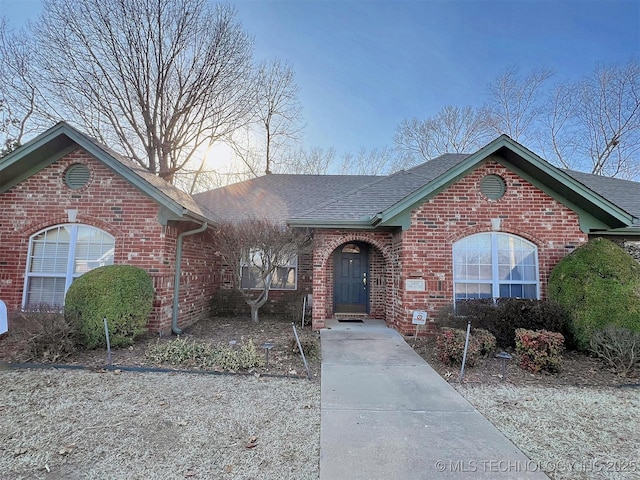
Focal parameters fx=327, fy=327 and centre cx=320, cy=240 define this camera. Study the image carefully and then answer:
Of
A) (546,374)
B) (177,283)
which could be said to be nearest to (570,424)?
(546,374)

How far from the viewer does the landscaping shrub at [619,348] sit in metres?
5.57

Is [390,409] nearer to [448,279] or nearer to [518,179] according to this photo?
[448,279]

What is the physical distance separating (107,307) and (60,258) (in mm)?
2808

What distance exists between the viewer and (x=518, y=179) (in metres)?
8.09

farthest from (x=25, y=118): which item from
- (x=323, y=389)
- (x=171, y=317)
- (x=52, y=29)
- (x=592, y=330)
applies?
(x=592, y=330)

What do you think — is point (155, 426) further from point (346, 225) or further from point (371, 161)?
point (371, 161)

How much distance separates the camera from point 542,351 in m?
5.53

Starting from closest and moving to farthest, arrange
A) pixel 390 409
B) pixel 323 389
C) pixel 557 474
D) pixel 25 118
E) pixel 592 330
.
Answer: pixel 557 474 → pixel 390 409 → pixel 323 389 → pixel 592 330 → pixel 25 118

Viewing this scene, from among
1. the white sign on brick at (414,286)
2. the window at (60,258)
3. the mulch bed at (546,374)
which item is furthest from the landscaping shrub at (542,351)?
the window at (60,258)

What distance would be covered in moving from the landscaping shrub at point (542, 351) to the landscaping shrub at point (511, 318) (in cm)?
81

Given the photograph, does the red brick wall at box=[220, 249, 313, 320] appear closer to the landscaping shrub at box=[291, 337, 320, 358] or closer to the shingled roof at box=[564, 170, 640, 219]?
the landscaping shrub at box=[291, 337, 320, 358]

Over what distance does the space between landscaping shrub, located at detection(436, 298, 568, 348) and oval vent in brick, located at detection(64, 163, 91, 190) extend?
9.17m

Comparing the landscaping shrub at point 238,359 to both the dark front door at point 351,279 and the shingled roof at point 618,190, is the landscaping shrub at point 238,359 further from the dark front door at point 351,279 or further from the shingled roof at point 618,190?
the shingled roof at point 618,190

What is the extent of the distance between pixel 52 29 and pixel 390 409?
18.1 meters
